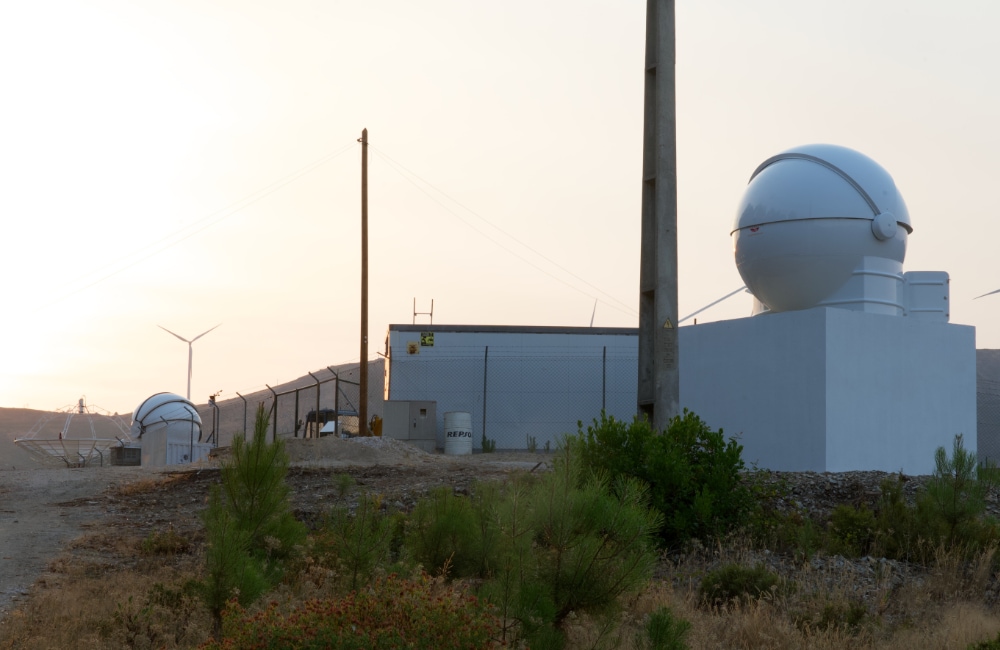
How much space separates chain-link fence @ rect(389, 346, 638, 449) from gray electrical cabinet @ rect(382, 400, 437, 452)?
1000 mm

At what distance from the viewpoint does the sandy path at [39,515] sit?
8.70 metres

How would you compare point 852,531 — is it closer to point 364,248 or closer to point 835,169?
point 835,169

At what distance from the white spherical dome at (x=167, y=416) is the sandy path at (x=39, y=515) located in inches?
886

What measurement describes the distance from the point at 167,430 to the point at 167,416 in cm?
192

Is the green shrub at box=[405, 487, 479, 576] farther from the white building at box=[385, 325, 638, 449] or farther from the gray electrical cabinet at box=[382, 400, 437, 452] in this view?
the white building at box=[385, 325, 638, 449]

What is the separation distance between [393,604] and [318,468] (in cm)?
1280

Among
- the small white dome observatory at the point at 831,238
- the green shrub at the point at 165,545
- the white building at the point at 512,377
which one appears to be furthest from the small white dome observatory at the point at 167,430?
the green shrub at the point at 165,545

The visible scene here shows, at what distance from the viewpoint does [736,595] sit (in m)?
8.15

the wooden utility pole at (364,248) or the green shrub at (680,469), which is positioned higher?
the wooden utility pole at (364,248)

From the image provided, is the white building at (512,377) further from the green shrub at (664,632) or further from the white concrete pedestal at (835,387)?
the green shrub at (664,632)

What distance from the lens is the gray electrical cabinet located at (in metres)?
28.8

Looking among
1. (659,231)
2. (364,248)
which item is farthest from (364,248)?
(659,231)

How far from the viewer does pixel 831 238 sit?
1794 cm

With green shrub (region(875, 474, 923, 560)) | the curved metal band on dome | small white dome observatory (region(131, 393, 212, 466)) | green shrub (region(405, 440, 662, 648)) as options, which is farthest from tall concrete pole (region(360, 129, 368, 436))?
green shrub (region(405, 440, 662, 648))
